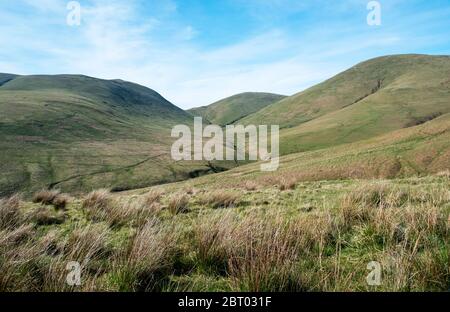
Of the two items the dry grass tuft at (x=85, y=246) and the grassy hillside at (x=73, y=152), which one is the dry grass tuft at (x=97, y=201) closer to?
the dry grass tuft at (x=85, y=246)

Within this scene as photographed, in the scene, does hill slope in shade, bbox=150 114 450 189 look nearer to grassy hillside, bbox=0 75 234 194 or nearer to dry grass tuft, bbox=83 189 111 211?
dry grass tuft, bbox=83 189 111 211

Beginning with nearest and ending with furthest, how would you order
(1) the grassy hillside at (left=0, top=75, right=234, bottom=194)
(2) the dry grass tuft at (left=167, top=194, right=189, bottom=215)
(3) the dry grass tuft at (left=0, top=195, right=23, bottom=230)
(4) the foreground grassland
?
(4) the foreground grassland < (3) the dry grass tuft at (left=0, top=195, right=23, bottom=230) < (2) the dry grass tuft at (left=167, top=194, right=189, bottom=215) < (1) the grassy hillside at (left=0, top=75, right=234, bottom=194)

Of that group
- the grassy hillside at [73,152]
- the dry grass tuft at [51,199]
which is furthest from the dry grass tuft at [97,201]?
the grassy hillside at [73,152]

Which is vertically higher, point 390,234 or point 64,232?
point 390,234

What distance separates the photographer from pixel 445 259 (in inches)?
183

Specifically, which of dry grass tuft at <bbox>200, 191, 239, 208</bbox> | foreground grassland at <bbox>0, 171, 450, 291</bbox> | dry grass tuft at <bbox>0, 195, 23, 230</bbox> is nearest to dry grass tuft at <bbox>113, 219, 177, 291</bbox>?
foreground grassland at <bbox>0, 171, 450, 291</bbox>

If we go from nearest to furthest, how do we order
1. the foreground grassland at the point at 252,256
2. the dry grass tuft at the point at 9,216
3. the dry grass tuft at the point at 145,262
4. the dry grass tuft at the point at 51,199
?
the foreground grassland at the point at 252,256 < the dry grass tuft at the point at 145,262 < the dry grass tuft at the point at 9,216 < the dry grass tuft at the point at 51,199

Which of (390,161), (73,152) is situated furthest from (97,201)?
(73,152)

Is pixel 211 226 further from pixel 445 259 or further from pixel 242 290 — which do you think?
pixel 445 259

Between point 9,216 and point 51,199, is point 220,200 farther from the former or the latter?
point 9,216
